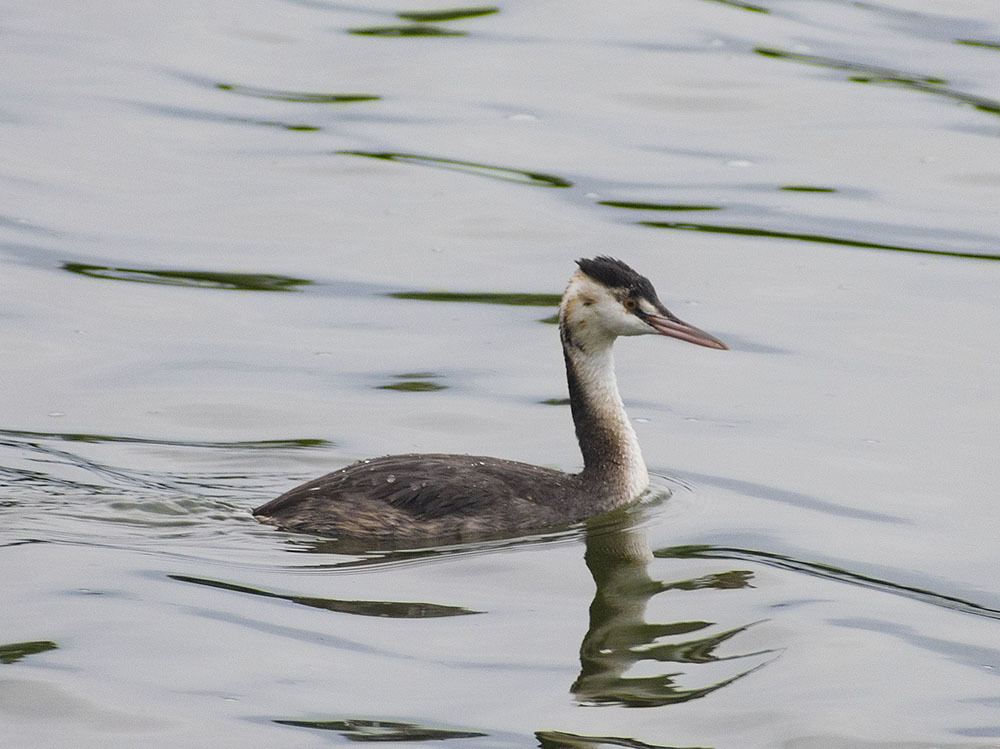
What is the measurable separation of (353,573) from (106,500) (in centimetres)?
152

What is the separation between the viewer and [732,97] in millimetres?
15883

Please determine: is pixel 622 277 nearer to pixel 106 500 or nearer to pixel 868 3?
pixel 106 500

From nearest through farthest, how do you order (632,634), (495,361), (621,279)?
1. (632,634)
2. (621,279)
3. (495,361)

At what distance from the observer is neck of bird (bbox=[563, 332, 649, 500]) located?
8664mm

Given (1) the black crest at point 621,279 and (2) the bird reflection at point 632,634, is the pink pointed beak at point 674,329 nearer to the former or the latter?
(1) the black crest at point 621,279

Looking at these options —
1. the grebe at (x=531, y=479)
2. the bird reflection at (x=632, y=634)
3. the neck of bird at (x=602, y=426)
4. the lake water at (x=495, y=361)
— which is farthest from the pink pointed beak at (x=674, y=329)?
the bird reflection at (x=632, y=634)

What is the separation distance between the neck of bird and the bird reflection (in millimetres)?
281

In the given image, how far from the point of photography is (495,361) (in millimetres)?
10641

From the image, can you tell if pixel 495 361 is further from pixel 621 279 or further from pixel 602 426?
pixel 621 279

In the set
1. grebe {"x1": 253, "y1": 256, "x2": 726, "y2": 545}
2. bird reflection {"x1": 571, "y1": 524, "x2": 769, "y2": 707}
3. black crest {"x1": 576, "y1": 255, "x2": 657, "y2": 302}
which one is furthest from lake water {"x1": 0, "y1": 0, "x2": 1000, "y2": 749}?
black crest {"x1": 576, "y1": 255, "x2": 657, "y2": 302}

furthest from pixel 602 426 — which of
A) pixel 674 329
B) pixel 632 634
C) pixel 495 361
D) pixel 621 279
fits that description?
pixel 495 361

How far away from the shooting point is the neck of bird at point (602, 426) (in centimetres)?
866

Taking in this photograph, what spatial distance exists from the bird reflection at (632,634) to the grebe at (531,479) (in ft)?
0.87

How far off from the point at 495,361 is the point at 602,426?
6.29 ft
